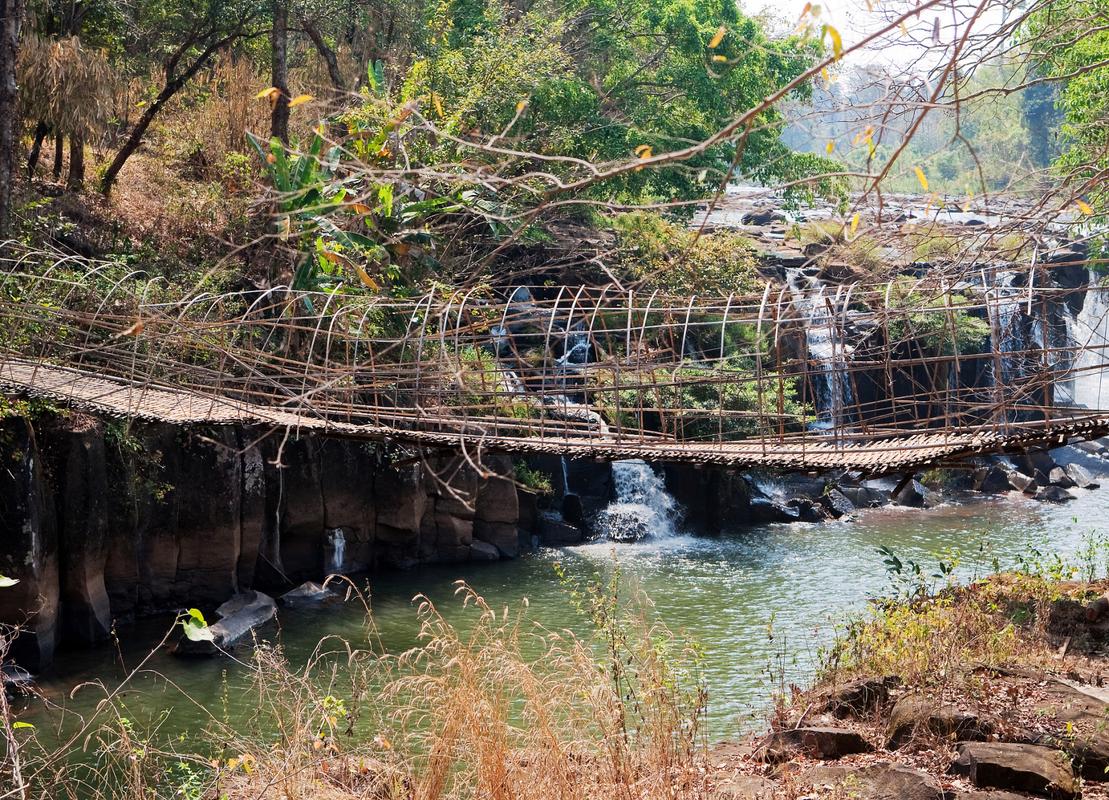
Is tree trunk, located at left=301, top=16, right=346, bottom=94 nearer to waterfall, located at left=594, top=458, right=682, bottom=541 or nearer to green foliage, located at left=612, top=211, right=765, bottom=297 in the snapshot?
green foliage, located at left=612, top=211, right=765, bottom=297

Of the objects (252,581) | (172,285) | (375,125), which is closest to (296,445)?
(252,581)

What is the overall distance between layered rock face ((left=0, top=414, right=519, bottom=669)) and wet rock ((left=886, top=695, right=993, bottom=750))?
7.12 ft

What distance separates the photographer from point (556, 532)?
444 inches

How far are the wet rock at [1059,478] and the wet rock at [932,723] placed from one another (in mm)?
10648

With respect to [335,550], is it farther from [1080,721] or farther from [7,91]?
[1080,721]

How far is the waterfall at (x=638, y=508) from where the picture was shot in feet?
38.1

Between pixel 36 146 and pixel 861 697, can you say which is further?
pixel 36 146

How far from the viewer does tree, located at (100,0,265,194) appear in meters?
11.8

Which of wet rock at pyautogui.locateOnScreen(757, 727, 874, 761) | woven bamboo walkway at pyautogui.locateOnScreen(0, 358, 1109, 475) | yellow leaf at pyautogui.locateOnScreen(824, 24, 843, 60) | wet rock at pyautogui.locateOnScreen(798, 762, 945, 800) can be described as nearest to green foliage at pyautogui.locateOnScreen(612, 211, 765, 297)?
woven bamboo walkway at pyautogui.locateOnScreen(0, 358, 1109, 475)

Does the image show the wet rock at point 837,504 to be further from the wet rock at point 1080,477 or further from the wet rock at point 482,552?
the wet rock at point 482,552

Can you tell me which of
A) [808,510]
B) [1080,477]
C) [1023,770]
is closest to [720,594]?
[808,510]

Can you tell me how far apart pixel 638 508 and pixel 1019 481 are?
590 centimetres

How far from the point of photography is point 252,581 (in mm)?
8883

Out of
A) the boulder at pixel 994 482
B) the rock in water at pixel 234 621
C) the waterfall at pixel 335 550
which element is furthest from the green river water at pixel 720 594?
the boulder at pixel 994 482
